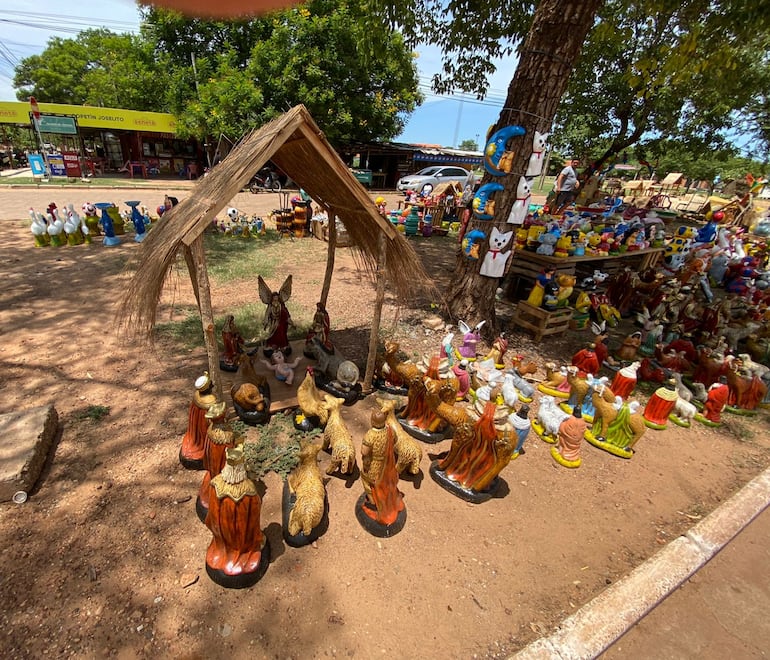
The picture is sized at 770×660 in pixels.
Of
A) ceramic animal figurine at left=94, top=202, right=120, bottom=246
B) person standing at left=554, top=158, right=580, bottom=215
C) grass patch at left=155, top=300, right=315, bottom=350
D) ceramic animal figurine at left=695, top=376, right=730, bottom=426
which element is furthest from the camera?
person standing at left=554, top=158, right=580, bottom=215

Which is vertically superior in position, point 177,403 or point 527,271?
point 527,271

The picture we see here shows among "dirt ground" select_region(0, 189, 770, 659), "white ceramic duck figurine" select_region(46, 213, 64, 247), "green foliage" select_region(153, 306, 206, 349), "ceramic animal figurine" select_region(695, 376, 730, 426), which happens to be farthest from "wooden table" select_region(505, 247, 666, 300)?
"white ceramic duck figurine" select_region(46, 213, 64, 247)

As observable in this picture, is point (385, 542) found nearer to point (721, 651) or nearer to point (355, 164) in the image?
point (721, 651)

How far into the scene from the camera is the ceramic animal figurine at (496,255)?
5.53 metres

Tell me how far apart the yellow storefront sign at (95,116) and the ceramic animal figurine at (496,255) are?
23.9m

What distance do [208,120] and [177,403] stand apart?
18784 millimetres

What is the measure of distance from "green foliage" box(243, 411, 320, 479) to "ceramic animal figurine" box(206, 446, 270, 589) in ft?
2.45

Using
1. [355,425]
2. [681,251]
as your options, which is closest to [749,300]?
[681,251]

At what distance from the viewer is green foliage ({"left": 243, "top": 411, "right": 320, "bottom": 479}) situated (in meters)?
3.46

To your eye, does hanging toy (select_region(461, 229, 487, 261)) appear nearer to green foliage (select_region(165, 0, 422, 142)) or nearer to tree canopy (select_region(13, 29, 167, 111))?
green foliage (select_region(165, 0, 422, 142))

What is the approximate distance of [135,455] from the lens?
349cm

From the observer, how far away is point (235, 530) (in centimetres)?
241

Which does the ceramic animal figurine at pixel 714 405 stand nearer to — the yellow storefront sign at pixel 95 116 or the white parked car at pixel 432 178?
the white parked car at pixel 432 178

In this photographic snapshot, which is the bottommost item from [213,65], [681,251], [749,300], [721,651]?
[721,651]
